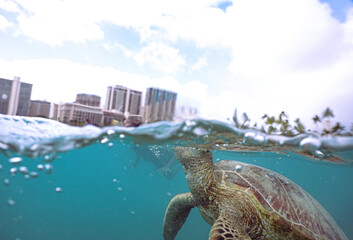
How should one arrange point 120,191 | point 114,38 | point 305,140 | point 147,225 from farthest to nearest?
point 147,225, point 120,191, point 305,140, point 114,38

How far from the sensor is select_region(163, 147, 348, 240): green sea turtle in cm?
371

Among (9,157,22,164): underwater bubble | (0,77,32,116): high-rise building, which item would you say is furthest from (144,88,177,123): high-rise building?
(9,157,22,164): underwater bubble

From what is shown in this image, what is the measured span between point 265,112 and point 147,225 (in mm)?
31333

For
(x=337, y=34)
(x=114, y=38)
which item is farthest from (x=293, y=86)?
(x=114, y=38)

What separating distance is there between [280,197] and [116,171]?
18.6 meters

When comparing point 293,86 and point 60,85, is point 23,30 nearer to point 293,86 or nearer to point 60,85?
point 60,85

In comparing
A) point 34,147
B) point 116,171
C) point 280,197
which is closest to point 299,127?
point 280,197

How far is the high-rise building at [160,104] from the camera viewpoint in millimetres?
3686

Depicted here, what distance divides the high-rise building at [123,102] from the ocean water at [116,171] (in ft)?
1.81

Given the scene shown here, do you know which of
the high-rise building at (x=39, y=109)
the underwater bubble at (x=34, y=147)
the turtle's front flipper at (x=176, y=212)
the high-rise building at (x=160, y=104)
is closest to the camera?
the high-rise building at (x=160, y=104)

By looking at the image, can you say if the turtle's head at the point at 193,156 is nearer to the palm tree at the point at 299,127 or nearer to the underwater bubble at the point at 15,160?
the palm tree at the point at 299,127

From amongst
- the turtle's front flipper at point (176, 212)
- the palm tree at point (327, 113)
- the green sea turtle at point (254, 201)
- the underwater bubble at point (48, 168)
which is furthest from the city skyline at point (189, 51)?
the underwater bubble at point (48, 168)

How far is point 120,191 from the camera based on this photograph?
2830 cm

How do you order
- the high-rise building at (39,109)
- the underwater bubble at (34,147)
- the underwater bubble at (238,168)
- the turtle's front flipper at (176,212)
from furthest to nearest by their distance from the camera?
the underwater bubble at (34,147) < the turtle's front flipper at (176,212) < the underwater bubble at (238,168) < the high-rise building at (39,109)
